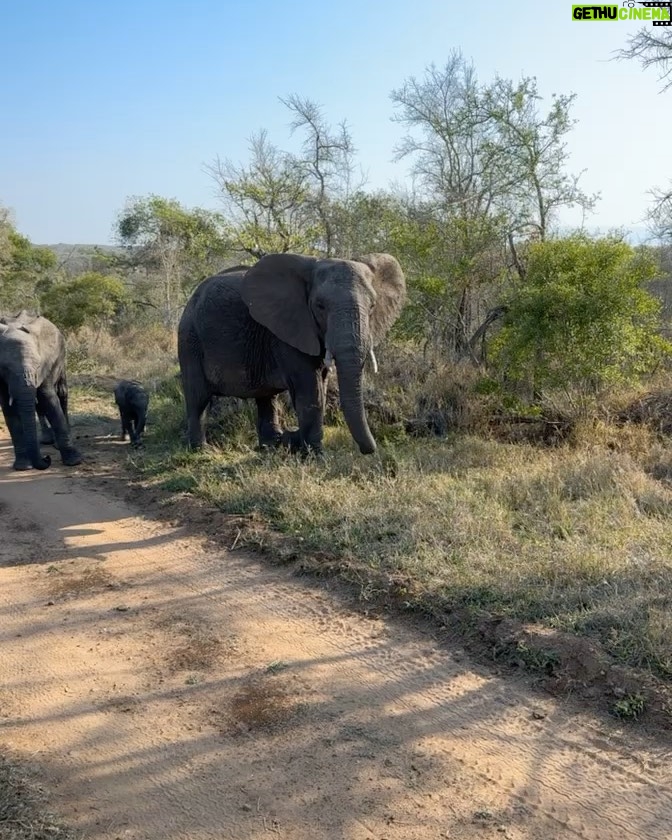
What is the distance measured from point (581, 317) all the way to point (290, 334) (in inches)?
153

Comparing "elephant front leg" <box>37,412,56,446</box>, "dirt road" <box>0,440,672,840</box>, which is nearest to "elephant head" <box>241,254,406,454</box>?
"dirt road" <box>0,440,672,840</box>

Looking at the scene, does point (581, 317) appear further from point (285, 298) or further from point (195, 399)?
point (195, 399)

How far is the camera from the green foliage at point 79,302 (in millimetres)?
25516

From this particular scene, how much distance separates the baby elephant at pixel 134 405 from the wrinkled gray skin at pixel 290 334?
1509mm

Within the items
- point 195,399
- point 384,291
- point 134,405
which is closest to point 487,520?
point 384,291

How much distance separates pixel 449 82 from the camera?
21.2m

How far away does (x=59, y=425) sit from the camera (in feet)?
34.9

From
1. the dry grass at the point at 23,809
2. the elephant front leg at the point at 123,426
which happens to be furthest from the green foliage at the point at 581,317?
the dry grass at the point at 23,809

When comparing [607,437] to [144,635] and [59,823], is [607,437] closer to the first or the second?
[144,635]

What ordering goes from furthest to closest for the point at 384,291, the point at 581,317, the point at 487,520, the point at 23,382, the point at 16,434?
1. the point at 16,434
2. the point at 23,382
3. the point at 581,317
4. the point at 384,291
5. the point at 487,520

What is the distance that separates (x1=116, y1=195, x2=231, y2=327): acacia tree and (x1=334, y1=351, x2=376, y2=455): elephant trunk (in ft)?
55.1

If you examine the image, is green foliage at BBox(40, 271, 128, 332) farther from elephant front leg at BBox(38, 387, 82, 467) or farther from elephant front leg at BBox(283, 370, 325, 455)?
elephant front leg at BBox(283, 370, 325, 455)

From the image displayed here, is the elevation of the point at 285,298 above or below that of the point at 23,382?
above

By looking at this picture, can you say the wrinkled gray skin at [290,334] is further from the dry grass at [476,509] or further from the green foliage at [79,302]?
the green foliage at [79,302]
